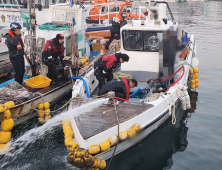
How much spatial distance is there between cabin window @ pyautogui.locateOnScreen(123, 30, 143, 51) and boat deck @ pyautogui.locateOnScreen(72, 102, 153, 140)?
2751 mm

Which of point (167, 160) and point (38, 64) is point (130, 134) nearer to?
point (167, 160)

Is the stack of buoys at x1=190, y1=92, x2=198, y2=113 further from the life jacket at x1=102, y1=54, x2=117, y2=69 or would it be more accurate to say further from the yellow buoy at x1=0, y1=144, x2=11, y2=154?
the yellow buoy at x1=0, y1=144, x2=11, y2=154

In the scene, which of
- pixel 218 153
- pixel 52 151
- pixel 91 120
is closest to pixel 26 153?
pixel 52 151

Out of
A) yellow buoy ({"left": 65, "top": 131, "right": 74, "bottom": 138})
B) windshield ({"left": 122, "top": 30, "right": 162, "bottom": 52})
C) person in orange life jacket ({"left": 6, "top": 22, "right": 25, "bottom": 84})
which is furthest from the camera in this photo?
windshield ({"left": 122, "top": 30, "right": 162, "bottom": 52})

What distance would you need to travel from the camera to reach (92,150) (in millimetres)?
4516

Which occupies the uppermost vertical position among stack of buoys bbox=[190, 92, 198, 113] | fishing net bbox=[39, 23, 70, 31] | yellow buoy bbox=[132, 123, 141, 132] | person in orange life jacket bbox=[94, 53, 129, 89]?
fishing net bbox=[39, 23, 70, 31]

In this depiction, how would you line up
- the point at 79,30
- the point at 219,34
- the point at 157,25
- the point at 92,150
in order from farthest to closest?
the point at 219,34 < the point at 79,30 < the point at 157,25 < the point at 92,150

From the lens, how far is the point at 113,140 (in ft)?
15.9

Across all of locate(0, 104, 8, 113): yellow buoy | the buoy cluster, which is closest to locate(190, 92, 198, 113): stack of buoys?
the buoy cluster

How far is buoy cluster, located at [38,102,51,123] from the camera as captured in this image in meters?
7.39

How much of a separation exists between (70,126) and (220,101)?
6.02 meters

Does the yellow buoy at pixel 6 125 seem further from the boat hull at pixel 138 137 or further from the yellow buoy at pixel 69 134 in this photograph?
the boat hull at pixel 138 137

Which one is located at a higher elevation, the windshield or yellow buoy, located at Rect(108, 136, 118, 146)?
the windshield

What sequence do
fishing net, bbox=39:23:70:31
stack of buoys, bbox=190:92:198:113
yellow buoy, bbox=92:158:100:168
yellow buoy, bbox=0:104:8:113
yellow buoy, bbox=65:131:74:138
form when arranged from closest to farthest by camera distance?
yellow buoy, bbox=92:158:100:168, yellow buoy, bbox=65:131:74:138, yellow buoy, bbox=0:104:8:113, stack of buoys, bbox=190:92:198:113, fishing net, bbox=39:23:70:31
